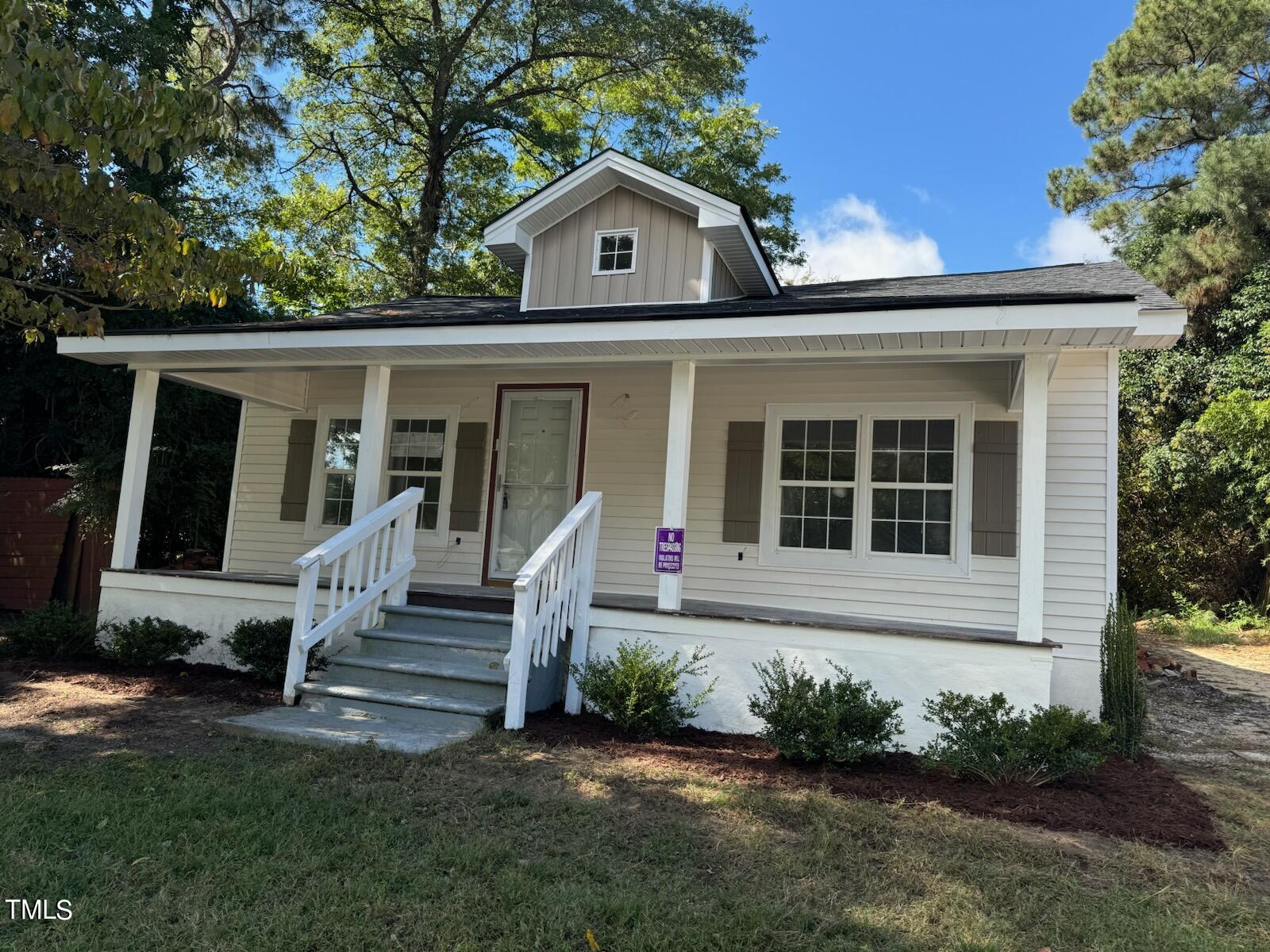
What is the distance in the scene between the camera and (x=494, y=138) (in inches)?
679

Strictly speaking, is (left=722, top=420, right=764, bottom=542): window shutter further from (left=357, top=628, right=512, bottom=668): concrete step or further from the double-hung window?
(left=357, top=628, right=512, bottom=668): concrete step

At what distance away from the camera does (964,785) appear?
450 cm

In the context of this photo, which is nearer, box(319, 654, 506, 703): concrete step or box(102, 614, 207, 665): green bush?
box(319, 654, 506, 703): concrete step

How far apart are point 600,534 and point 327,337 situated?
2.95 m

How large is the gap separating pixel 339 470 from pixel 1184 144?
1867 cm

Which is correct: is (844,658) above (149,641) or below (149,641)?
above

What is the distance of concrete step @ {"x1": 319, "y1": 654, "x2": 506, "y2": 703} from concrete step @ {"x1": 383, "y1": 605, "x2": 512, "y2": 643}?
14.9 inches

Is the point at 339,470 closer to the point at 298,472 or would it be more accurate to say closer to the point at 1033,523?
the point at 298,472

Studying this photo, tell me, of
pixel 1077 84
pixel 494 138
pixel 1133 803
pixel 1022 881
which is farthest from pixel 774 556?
pixel 1077 84

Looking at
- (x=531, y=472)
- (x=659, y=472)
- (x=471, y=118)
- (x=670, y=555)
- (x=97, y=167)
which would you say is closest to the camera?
(x=97, y=167)

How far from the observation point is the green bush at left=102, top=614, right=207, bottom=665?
6773 millimetres

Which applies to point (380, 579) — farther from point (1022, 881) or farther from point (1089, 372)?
point (1089, 372)

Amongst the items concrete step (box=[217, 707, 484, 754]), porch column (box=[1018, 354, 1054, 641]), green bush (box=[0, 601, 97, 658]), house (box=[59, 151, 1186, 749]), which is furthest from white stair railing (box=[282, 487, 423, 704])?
porch column (box=[1018, 354, 1054, 641])

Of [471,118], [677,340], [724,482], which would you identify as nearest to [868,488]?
[724,482]
